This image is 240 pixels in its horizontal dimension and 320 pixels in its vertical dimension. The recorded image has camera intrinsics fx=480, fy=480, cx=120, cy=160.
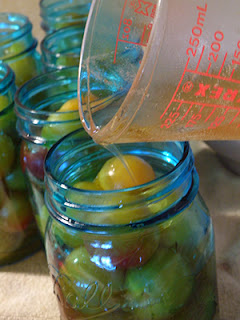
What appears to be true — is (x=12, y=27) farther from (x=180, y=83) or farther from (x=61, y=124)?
(x=180, y=83)

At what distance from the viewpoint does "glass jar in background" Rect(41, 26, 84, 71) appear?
0.77 meters

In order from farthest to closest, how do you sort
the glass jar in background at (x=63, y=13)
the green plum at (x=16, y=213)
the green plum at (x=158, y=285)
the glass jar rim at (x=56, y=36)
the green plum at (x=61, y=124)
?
the glass jar in background at (x=63, y=13) → the glass jar rim at (x=56, y=36) → the green plum at (x=16, y=213) → the green plum at (x=61, y=124) → the green plum at (x=158, y=285)

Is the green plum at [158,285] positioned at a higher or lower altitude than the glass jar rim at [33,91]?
lower

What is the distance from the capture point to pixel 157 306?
0.47 metres

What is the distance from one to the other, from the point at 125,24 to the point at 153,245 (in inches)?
9.0

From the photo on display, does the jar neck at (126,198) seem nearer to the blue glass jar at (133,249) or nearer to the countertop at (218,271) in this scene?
the blue glass jar at (133,249)

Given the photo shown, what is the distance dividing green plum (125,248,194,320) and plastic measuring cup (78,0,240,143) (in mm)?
126

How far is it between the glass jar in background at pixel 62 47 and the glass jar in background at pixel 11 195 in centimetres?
9

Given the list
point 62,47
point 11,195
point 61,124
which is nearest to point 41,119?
point 61,124

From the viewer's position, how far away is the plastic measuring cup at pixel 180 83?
14.2 inches

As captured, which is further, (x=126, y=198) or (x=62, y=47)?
(x=62, y=47)

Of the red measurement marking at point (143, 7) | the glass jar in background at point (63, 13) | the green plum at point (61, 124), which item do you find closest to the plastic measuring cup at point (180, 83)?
the red measurement marking at point (143, 7)

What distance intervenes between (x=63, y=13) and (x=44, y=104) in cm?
31

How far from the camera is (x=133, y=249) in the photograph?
47cm
